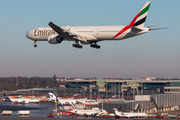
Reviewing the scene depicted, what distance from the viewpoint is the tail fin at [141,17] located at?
198ft

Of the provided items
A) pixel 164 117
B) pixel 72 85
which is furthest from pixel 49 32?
pixel 72 85

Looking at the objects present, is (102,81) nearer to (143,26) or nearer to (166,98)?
(166,98)

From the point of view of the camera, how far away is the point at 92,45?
220 ft

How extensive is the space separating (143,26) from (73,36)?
14.6m

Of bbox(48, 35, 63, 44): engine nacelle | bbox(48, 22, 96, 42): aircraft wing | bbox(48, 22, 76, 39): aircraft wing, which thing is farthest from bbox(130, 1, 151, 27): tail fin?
bbox(48, 35, 63, 44): engine nacelle

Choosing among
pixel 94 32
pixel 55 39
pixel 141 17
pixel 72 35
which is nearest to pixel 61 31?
pixel 72 35

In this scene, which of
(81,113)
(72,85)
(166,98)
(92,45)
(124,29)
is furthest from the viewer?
(72,85)

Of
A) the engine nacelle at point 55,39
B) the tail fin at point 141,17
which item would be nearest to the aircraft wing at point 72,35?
the engine nacelle at point 55,39

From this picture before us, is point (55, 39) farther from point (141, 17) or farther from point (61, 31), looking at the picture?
point (141, 17)

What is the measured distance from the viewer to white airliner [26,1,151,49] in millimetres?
58344

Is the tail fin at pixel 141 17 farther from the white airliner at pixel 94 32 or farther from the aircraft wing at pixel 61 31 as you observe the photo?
the aircraft wing at pixel 61 31

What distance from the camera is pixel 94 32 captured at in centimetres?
6044

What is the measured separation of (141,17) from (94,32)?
10201 millimetres

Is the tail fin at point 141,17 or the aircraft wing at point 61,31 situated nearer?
the tail fin at point 141,17
